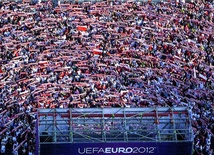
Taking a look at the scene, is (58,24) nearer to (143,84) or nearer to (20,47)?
(20,47)

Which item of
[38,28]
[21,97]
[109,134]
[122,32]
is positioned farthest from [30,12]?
[109,134]

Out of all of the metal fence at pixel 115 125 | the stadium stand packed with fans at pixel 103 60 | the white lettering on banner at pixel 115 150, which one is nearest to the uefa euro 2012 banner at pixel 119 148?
the white lettering on banner at pixel 115 150

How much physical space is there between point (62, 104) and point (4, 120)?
15.2 ft

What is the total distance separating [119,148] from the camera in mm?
53844

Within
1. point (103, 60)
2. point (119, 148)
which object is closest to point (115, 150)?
point (119, 148)

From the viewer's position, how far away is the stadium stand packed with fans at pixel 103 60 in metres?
65.8

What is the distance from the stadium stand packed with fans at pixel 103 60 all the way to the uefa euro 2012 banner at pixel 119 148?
7.93 meters

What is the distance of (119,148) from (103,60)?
61.0 ft

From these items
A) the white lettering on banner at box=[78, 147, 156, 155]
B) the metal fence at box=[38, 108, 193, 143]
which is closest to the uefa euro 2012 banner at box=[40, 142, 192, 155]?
the white lettering on banner at box=[78, 147, 156, 155]

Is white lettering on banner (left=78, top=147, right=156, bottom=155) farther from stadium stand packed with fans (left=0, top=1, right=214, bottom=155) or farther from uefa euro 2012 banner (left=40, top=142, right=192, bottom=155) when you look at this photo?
stadium stand packed with fans (left=0, top=1, right=214, bottom=155)

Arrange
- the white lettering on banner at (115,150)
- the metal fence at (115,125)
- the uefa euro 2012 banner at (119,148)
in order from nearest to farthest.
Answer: the uefa euro 2012 banner at (119,148) < the white lettering on banner at (115,150) < the metal fence at (115,125)

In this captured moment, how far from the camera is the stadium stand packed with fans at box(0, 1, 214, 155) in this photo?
216ft

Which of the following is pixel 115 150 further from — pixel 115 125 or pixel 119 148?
pixel 115 125

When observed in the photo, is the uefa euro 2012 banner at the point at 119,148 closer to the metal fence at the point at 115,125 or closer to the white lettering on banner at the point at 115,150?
the white lettering on banner at the point at 115,150
